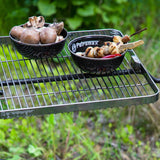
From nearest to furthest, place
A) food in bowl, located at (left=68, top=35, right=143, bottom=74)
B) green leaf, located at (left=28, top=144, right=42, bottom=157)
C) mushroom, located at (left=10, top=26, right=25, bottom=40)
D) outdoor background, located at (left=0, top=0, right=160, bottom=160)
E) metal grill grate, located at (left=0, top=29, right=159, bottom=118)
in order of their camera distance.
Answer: metal grill grate, located at (left=0, top=29, right=159, bottom=118) < food in bowl, located at (left=68, top=35, right=143, bottom=74) < mushroom, located at (left=10, top=26, right=25, bottom=40) < green leaf, located at (left=28, top=144, right=42, bottom=157) < outdoor background, located at (left=0, top=0, right=160, bottom=160)

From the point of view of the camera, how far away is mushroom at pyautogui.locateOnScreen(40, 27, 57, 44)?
56.7 inches

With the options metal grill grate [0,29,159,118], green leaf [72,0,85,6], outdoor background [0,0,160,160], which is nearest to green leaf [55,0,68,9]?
outdoor background [0,0,160,160]

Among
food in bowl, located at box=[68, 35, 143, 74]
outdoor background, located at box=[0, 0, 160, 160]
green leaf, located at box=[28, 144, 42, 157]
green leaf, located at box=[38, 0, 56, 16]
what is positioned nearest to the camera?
food in bowl, located at box=[68, 35, 143, 74]

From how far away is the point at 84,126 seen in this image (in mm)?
2580

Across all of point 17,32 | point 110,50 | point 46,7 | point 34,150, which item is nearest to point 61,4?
point 46,7

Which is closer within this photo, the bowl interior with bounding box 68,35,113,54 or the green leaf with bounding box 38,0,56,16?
the bowl interior with bounding box 68,35,113,54

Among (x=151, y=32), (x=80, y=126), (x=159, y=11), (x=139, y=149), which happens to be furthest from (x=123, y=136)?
(x=159, y=11)

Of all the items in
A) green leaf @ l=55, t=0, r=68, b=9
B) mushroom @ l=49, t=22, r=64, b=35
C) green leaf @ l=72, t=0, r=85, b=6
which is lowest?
green leaf @ l=55, t=0, r=68, b=9

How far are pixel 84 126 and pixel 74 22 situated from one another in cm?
102

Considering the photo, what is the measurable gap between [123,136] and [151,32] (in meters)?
1.50

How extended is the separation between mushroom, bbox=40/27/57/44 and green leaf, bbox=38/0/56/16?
4.92ft

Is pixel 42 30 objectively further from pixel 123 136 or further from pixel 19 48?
pixel 123 136

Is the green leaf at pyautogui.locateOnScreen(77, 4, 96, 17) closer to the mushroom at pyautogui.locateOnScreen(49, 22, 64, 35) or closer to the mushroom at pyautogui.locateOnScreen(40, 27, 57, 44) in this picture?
the mushroom at pyautogui.locateOnScreen(49, 22, 64, 35)

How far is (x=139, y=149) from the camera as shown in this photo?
2.38 metres
